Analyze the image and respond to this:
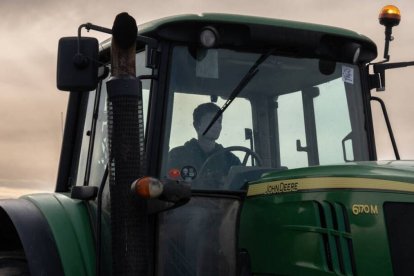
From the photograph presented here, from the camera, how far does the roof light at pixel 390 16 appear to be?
4293 mm

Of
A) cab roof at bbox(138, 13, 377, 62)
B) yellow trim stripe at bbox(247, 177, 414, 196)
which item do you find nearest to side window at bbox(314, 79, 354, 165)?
cab roof at bbox(138, 13, 377, 62)

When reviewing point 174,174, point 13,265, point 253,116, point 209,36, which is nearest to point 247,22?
point 209,36

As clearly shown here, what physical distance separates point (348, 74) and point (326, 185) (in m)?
1.25

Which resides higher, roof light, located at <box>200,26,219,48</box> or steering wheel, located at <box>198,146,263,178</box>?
roof light, located at <box>200,26,219,48</box>

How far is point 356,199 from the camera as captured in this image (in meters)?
3.23

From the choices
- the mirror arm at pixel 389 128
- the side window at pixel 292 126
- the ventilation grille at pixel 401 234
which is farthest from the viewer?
the mirror arm at pixel 389 128

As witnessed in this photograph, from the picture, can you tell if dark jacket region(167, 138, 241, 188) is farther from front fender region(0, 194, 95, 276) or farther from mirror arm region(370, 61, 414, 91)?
mirror arm region(370, 61, 414, 91)

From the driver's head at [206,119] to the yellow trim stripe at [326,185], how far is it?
1.19 feet

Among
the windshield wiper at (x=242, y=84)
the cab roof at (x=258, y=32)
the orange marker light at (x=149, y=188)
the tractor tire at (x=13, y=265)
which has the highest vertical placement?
the cab roof at (x=258, y=32)

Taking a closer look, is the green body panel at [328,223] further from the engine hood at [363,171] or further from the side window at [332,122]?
the side window at [332,122]

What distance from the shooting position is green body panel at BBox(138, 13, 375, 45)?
12.4 feet

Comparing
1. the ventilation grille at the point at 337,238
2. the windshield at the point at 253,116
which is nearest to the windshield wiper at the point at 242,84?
the windshield at the point at 253,116

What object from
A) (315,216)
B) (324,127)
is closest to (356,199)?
(315,216)

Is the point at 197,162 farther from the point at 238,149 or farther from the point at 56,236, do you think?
the point at 56,236
